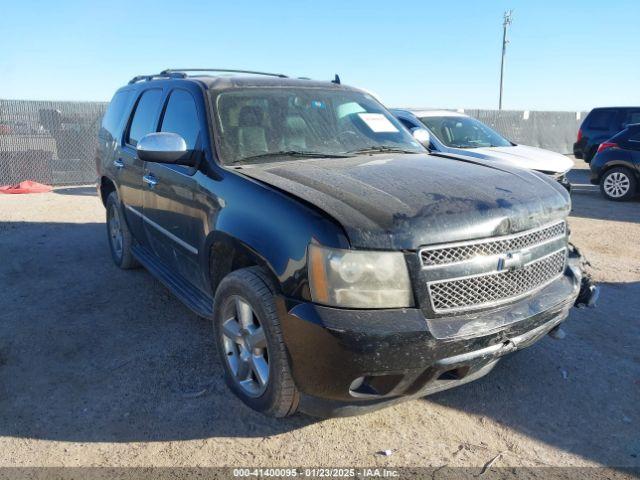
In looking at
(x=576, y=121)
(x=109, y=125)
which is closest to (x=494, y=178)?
(x=109, y=125)

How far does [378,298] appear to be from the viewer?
230 centimetres

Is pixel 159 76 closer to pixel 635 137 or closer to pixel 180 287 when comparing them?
pixel 180 287

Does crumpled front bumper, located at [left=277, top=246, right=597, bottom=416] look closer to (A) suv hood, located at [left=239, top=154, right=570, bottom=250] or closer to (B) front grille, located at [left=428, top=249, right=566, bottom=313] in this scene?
(B) front grille, located at [left=428, top=249, right=566, bottom=313]

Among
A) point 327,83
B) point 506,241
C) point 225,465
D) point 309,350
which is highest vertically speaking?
point 327,83

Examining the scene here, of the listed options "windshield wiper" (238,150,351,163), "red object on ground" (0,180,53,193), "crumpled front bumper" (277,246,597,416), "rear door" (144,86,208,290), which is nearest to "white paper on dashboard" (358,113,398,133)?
"windshield wiper" (238,150,351,163)

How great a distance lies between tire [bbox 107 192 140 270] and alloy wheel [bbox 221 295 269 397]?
8.55ft

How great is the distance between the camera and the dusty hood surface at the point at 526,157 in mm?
7594

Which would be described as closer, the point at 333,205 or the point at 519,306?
the point at 333,205

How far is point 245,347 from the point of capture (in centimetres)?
287

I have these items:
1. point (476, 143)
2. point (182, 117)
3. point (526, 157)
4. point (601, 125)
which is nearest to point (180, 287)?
point (182, 117)

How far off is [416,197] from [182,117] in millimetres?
2015

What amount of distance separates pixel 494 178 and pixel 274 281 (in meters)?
1.43

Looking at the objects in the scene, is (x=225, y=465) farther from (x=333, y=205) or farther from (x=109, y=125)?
(x=109, y=125)

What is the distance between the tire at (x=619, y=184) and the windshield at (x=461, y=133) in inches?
116
